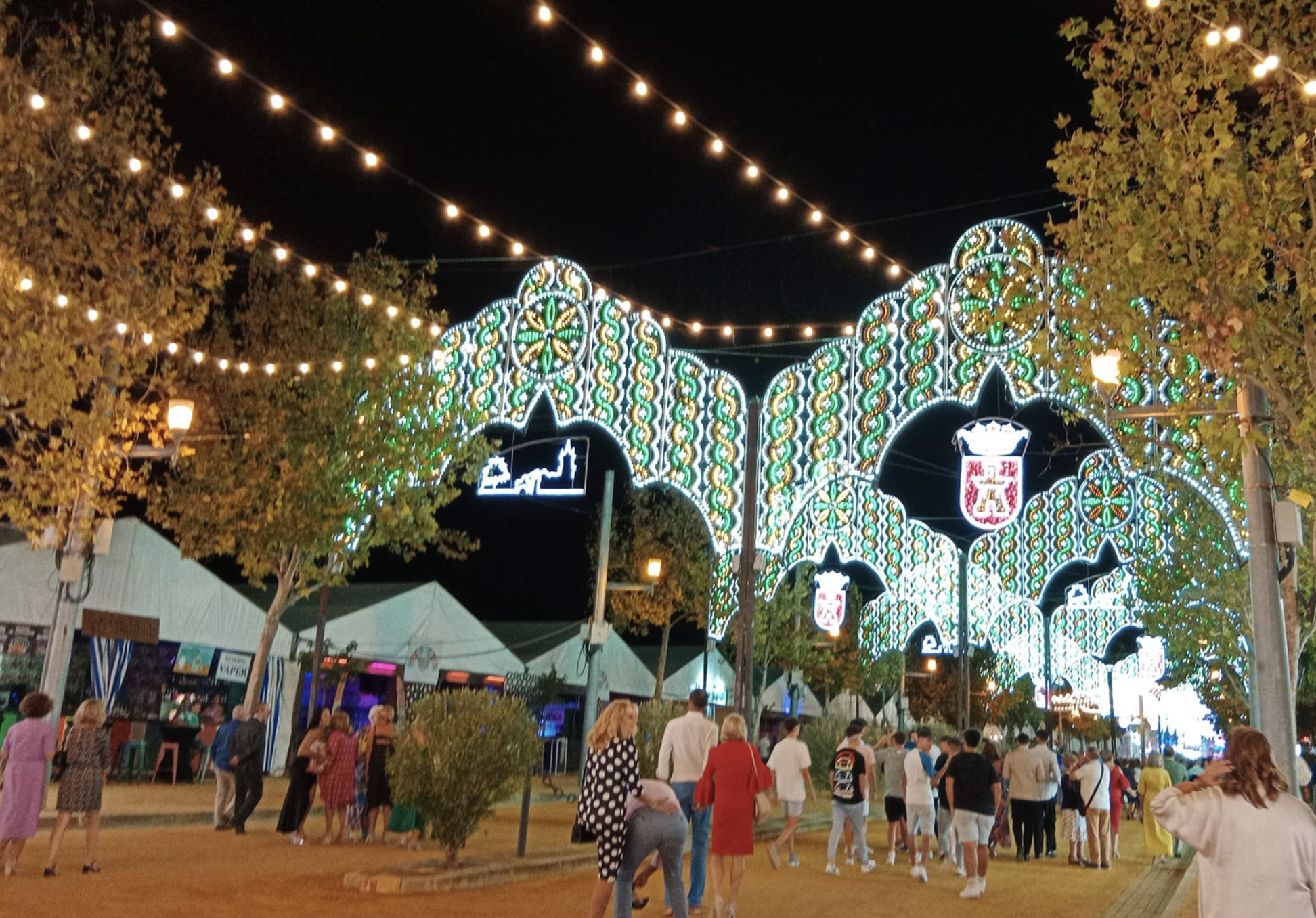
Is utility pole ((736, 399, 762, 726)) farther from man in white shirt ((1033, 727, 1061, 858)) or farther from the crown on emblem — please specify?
the crown on emblem

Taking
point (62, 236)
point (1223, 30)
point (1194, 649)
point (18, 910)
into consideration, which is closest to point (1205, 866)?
point (1223, 30)

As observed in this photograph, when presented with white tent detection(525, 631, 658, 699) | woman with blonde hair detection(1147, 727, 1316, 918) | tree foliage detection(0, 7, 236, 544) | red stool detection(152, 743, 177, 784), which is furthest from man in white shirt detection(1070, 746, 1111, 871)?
red stool detection(152, 743, 177, 784)

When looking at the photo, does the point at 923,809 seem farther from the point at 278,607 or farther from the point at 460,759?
the point at 278,607

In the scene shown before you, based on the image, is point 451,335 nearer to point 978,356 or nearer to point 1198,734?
point 978,356

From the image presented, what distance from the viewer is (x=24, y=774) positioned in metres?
10.1

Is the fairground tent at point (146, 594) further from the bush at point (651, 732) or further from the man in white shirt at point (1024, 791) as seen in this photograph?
the man in white shirt at point (1024, 791)

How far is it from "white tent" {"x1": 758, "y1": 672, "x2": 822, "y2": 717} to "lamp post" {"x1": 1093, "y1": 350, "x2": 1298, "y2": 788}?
88.7 feet

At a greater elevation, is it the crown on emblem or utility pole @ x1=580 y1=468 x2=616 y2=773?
the crown on emblem

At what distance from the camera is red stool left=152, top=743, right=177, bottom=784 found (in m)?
21.7

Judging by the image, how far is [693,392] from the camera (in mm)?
22672

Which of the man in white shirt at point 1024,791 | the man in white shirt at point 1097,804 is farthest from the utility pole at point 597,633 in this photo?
the man in white shirt at point 1097,804

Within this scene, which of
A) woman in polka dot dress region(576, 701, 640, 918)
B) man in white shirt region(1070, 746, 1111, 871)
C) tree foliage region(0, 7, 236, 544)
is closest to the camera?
woman in polka dot dress region(576, 701, 640, 918)

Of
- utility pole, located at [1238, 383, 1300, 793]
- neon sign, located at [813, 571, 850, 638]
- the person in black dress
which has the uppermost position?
neon sign, located at [813, 571, 850, 638]

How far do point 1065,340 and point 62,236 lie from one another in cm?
1212
